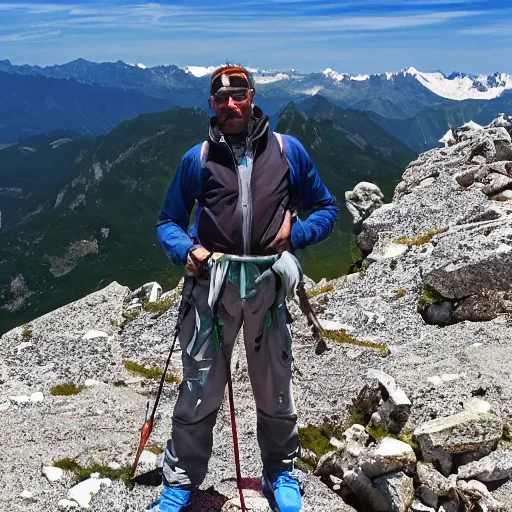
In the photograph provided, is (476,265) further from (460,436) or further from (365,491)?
(365,491)

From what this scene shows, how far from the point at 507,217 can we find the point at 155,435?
53.1ft

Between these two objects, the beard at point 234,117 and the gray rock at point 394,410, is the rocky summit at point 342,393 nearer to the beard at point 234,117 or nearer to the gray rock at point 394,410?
the gray rock at point 394,410

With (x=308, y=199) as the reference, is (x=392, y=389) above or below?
below

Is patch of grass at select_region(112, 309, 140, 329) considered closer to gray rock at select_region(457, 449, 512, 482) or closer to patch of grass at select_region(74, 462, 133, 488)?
patch of grass at select_region(74, 462, 133, 488)

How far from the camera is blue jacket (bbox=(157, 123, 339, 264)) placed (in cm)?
719

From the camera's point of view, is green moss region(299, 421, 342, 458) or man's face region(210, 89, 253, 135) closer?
man's face region(210, 89, 253, 135)

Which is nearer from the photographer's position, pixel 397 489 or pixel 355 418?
pixel 397 489

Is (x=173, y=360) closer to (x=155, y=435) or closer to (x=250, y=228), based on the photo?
(x=155, y=435)

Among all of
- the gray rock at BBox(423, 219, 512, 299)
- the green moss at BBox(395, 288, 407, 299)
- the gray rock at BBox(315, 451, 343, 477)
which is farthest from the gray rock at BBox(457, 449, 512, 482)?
the green moss at BBox(395, 288, 407, 299)

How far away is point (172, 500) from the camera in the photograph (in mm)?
7879

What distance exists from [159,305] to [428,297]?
9902 millimetres


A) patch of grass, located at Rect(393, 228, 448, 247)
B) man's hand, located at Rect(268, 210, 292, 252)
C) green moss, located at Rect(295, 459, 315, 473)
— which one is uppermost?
man's hand, located at Rect(268, 210, 292, 252)

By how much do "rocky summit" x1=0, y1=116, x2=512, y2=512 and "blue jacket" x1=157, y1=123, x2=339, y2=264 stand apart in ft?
13.0

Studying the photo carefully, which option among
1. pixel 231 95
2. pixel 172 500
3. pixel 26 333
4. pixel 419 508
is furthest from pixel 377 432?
pixel 26 333
